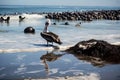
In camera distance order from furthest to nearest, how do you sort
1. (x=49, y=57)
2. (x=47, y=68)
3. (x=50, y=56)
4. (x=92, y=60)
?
(x=50, y=56) < (x=49, y=57) < (x=92, y=60) < (x=47, y=68)

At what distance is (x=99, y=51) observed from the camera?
44.9 feet

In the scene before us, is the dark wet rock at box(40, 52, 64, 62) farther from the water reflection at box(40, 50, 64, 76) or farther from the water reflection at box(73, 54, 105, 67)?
the water reflection at box(73, 54, 105, 67)

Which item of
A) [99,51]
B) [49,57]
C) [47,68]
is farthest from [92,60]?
[47,68]

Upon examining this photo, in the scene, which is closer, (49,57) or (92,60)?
(92,60)

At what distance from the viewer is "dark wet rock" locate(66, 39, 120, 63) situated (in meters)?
13.0

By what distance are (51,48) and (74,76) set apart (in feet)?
20.3

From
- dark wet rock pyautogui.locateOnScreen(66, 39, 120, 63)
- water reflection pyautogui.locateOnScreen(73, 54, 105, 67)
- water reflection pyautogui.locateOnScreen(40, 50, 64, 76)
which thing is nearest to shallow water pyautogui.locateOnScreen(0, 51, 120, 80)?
water reflection pyautogui.locateOnScreen(40, 50, 64, 76)

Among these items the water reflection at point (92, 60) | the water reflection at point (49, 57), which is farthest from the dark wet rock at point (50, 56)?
the water reflection at point (92, 60)

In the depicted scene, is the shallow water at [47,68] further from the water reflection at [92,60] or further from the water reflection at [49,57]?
the water reflection at [92,60]

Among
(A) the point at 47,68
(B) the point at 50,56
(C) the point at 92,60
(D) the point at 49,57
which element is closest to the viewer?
(A) the point at 47,68

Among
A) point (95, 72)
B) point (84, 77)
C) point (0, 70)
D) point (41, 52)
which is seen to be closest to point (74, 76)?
point (84, 77)

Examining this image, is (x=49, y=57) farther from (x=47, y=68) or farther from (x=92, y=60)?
(x=47, y=68)

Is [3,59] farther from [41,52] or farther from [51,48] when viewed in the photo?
[51,48]

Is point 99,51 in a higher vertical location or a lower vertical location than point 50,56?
higher
